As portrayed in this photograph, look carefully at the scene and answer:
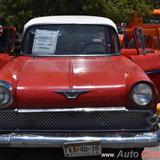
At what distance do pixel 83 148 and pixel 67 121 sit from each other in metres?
0.35

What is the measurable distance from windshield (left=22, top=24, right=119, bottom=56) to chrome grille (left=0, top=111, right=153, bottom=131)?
1516mm

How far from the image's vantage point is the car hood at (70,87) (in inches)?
212

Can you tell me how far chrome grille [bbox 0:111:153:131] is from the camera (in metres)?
5.45

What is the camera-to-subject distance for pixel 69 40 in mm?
6969

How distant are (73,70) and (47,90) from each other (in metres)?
0.59

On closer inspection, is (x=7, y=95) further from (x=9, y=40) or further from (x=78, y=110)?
(x=9, y=40)

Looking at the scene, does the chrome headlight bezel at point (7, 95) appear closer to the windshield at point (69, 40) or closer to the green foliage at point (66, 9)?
the windshield at point (69, 40)

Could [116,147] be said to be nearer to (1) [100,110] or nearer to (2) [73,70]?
(1) [100,110]

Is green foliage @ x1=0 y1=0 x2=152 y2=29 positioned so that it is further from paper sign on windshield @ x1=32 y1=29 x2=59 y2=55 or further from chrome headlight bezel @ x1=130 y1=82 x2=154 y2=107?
chrome headlight bezel @ x1=130 y1=82 x2=154 y2=107

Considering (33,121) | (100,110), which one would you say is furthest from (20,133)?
(100,110)

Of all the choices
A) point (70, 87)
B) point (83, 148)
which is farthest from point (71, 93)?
point (83, 148)

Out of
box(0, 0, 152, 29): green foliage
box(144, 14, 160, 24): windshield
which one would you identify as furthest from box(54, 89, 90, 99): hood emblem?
box(144, 14, 160, 24): windshield

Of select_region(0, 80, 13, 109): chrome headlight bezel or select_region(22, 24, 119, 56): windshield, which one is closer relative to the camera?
select_region(0, 80, 13, 109): chrome headlight bezel

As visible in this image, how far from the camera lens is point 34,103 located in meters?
5.39
